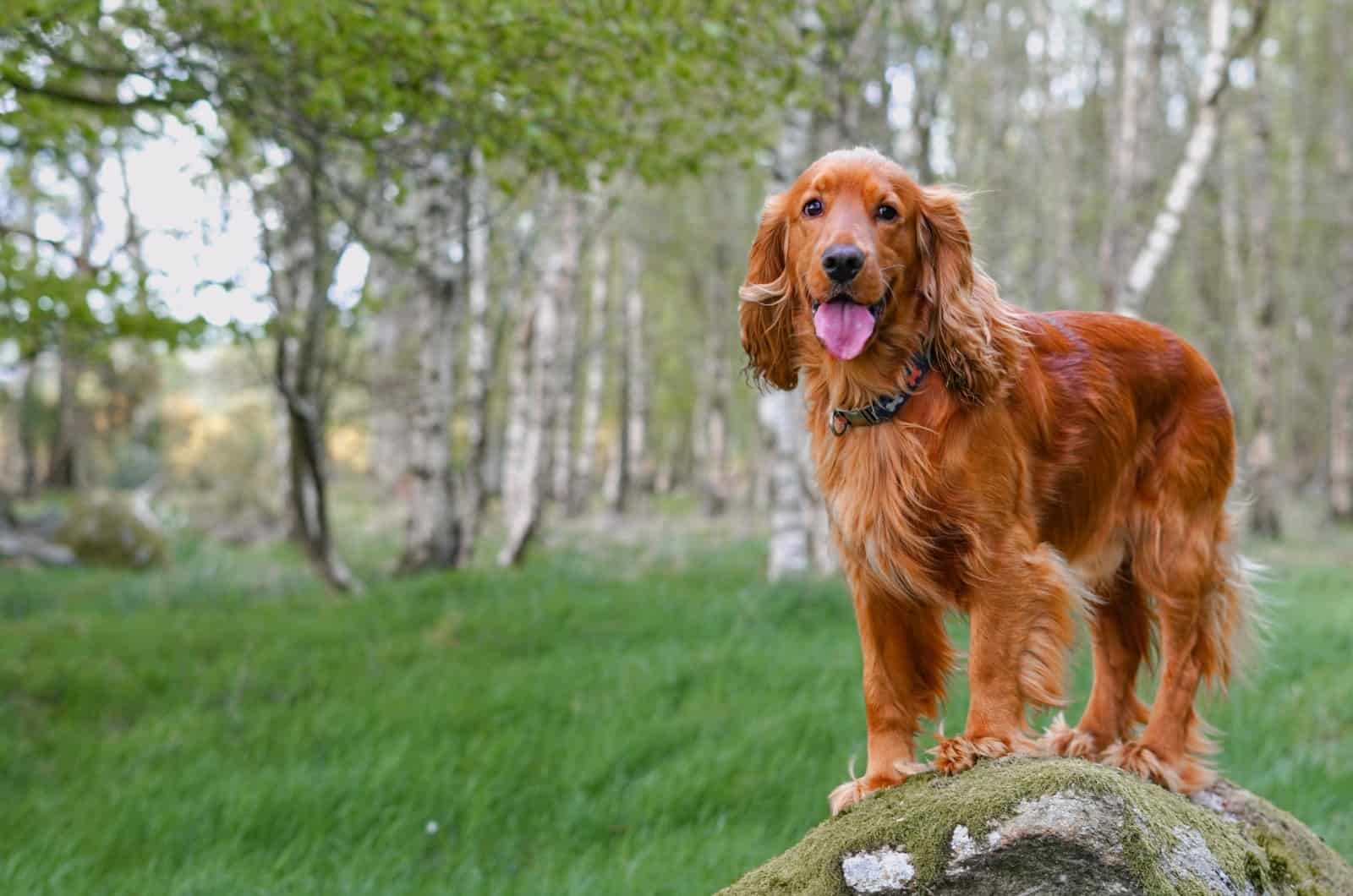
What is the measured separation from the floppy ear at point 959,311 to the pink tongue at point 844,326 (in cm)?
20

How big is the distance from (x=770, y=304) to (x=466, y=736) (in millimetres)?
3249

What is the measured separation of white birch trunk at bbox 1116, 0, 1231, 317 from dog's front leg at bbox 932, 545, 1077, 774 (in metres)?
8.65

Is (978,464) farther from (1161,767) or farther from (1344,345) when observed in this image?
Answer: (1344,345)

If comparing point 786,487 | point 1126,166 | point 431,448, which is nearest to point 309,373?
point 431,448

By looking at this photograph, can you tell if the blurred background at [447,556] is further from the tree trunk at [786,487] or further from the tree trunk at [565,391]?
the tree trunk at [565,391]

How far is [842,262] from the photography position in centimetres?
252

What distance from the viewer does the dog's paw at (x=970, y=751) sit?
105 inches

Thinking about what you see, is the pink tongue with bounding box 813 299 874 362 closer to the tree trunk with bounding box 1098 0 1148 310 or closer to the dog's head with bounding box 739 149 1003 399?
Answer: the dog's head with bounding box 739 149 1003 399

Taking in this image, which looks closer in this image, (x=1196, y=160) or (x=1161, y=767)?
(x=1161, y=767)

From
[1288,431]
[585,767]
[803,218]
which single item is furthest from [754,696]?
[1288,431]

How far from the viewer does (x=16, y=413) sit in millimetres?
23922

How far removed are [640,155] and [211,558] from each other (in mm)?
8162

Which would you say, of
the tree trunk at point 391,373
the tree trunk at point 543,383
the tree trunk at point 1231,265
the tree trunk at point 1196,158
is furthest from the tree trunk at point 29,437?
the tree trunk at point 1231,265

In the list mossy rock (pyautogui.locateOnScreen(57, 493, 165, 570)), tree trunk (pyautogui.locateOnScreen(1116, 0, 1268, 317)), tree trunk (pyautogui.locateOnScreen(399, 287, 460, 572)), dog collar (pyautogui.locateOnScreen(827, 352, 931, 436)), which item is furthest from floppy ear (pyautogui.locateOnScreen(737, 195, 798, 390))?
mossy rock (pyautogui.locateOnScreen(57, 493, 165, 570))
